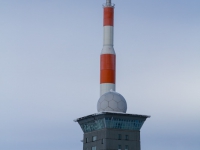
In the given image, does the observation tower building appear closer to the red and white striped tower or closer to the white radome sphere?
the white radome sphere

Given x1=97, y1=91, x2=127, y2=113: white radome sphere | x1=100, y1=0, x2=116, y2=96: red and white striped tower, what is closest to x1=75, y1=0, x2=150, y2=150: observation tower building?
x1=97, y1=91, x2=127, y2=113: white radome sphere

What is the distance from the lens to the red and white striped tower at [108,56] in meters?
120

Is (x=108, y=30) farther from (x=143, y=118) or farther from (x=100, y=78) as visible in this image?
(x=143, y=118)

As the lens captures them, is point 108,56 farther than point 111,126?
Yes

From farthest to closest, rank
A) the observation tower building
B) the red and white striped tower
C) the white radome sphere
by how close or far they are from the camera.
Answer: the red and white striped tower → the white radome sphere → the observation tower building

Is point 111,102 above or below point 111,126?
above

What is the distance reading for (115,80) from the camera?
122 metres

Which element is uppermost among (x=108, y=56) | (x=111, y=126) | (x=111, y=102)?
(x=108, y=56)

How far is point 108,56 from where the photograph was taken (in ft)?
402

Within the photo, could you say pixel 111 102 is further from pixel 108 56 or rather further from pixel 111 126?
pixel 108 56

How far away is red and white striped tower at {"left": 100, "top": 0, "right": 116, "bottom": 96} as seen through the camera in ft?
394

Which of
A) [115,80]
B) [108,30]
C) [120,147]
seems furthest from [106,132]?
[108,30]

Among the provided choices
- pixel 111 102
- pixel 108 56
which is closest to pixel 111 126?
pixel 111 102

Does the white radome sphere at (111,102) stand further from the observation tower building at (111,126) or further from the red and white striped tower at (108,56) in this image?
the red and white striped tower at (108,56)
